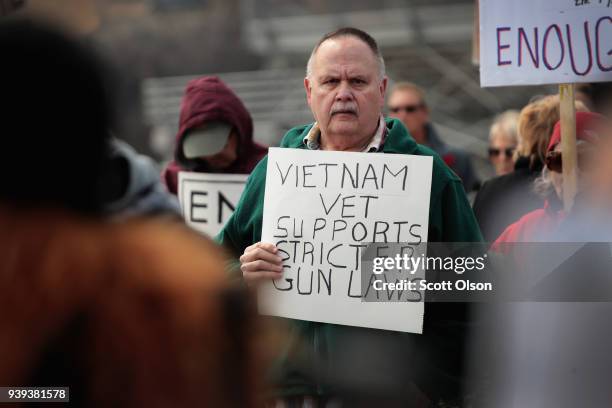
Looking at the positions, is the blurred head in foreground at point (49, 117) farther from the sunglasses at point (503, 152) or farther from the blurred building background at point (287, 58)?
the blurred building background at point (287, 58)

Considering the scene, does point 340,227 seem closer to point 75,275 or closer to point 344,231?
point 344,231

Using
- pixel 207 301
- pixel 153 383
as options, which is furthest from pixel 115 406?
pixel 207 301

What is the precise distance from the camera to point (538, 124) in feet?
15.8

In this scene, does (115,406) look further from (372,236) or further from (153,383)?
(372,236)

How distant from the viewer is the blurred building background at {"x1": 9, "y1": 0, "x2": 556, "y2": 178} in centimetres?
Answer: 1712

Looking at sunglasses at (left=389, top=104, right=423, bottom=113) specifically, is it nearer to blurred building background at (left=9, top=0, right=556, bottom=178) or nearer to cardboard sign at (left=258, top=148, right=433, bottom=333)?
cardboard sign at (left=258, top=148, right=433, bottom=333)

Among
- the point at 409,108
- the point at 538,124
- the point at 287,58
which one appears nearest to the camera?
the point at 538,124

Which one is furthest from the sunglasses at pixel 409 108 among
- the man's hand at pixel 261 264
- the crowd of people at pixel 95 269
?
the crowd of people at pixel 95 269

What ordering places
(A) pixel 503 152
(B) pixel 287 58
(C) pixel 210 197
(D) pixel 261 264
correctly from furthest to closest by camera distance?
1. (B) pixel 287 58
2. (A) pixel 503 152
3. (C) pixel 210 197
4. (D) pixel 261 264

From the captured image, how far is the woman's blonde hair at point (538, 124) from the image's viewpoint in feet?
15.7

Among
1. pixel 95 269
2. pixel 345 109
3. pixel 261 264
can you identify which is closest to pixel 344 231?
pixel 261 264

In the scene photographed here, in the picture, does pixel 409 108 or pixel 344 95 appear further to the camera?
pixel 409 108

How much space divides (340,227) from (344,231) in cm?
2

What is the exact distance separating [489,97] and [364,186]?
1438 cm
